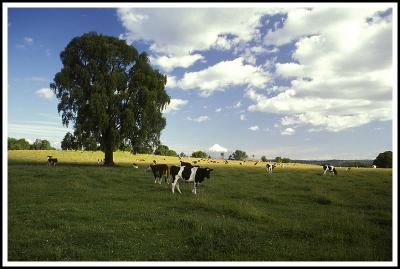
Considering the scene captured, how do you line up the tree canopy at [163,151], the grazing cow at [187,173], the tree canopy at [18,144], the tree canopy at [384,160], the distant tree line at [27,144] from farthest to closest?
1. the tree canopy at [163,151]
2. the distant tree line at [27,144]
3. the tree canopy at [18,144]
4. the tree canopy at [384,160]
5. the grazing cow at [187,173]

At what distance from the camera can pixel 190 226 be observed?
12.9 metres

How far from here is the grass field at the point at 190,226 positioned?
10281mm

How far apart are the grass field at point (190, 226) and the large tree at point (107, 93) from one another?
17789 mm

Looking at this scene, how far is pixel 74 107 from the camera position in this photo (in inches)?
1542

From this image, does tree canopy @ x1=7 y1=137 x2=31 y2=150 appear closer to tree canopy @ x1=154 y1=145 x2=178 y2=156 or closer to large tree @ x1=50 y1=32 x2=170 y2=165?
tree canopy @ x1=154 y1=145 x2=178 y2=156

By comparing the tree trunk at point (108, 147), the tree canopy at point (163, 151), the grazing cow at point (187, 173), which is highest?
the tree canopy at point (163, 151)

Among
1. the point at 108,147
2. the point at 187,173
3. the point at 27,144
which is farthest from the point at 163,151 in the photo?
the point at 187,173

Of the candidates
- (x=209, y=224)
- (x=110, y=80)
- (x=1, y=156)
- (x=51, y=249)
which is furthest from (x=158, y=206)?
(x=110, y=80)

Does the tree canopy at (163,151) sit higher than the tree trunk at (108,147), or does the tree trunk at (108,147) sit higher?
the tree canopy at (163,151)

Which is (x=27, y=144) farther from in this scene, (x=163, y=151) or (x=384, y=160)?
(x=384, y=160)

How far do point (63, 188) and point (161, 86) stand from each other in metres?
23.4

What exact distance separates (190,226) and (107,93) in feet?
96.1

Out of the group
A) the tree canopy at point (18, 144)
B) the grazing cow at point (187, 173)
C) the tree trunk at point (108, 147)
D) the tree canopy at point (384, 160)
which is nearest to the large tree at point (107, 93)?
the tree trunk at point (108, 147)

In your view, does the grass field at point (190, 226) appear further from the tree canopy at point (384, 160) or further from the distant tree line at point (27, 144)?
the distant tree line at point (27, 144)
